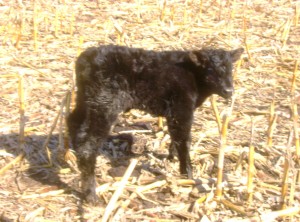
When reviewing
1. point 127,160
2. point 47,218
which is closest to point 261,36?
point 127,160

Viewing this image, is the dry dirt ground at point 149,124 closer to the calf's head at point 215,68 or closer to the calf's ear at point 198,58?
the calf's head at point 215,68

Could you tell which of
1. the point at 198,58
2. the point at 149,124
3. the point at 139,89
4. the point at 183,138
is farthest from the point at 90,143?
the point at 149,124

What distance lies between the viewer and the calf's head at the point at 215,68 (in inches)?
233

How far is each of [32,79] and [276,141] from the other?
3517mm

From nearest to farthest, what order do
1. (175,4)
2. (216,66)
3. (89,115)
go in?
1. (89,115)
2. (216,66)
3. (175,4)

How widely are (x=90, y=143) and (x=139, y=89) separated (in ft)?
2.45

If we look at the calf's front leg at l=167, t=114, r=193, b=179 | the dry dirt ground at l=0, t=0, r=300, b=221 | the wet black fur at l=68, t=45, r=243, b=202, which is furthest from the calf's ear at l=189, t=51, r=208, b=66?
the dry dirt ground at l=0, t=0, r=300, b=221

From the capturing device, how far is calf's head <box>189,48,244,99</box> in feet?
19.4

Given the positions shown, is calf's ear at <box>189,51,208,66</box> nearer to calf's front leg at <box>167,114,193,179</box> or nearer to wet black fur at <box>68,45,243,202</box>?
wet black fur at <box>68,45,243,202</box>

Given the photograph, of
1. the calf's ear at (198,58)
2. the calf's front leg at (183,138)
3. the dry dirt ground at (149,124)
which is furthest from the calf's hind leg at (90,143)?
the calf's ear at (198,58)

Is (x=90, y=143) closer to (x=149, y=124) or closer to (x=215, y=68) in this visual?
(x=215, y=68)

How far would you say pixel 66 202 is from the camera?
214 inches

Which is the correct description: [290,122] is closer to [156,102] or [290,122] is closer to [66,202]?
[156,102]

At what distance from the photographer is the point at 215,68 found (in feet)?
19.5
